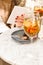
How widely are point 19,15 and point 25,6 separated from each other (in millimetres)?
208

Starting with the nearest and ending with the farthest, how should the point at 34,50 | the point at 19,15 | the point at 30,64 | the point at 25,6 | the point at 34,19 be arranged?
the point at 30,64, the point at 34,50, the point at 34,19, the point at 19,15, the point at 25,6

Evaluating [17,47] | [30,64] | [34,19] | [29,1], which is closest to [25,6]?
[29,1]

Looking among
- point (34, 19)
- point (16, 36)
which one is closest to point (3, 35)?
point (16, 36)

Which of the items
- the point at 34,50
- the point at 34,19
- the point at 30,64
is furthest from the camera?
the point at 34,19

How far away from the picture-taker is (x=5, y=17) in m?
1.54

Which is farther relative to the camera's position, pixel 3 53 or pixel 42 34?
pixel 42 34

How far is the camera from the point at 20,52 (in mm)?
Result: 1109

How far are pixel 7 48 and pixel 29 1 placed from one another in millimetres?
698

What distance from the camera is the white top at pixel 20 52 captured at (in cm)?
105

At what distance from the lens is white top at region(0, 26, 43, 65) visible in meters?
1.05

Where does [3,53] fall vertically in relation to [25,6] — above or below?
below

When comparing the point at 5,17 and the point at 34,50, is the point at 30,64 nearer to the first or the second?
the point at 34,50

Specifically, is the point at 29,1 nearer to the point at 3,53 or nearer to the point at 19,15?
the point at 19,15

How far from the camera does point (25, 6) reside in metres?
1.65
